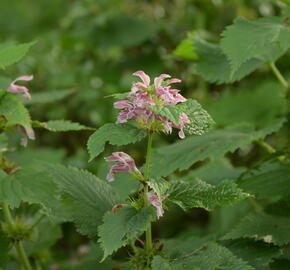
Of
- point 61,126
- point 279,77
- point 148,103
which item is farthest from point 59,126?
point 279,77

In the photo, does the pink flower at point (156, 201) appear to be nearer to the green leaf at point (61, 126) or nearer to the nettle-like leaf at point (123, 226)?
the nettle-like leaf at point (123, 226)

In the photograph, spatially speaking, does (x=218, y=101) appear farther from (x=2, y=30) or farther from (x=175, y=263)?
(x=2, y=30)

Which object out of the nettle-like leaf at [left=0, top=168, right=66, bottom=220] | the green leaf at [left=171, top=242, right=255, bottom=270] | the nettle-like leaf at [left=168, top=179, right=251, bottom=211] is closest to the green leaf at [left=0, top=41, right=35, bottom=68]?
the nettle-like leaf at [left=0, top=168, right=66, bottom=220]

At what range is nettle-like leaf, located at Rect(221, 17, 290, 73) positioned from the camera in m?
1.36

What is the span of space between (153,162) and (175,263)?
44 cm

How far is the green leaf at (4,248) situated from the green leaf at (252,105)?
4.98 feet

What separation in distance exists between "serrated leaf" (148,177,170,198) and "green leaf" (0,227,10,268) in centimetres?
45

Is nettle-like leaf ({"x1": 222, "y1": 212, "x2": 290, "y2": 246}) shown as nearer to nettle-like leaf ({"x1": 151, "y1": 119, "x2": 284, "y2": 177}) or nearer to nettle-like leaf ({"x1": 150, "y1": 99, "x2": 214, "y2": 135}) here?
nettle-like leaf ({"x1": 151, "y1": 119, "x2": 284, "y2": 177})

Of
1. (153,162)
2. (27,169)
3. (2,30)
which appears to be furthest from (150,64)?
(2,30)

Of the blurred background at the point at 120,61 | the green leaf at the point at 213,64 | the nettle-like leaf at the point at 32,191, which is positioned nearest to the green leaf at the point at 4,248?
the nettle-like leaf at the point at 32,191

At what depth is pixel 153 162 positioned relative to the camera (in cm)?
157

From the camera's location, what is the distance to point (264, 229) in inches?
54.4

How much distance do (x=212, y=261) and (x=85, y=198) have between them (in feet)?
1.06

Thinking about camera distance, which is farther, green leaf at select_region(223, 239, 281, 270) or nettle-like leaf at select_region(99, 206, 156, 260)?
green leaf at select_region(223, 239, 281, 270)
